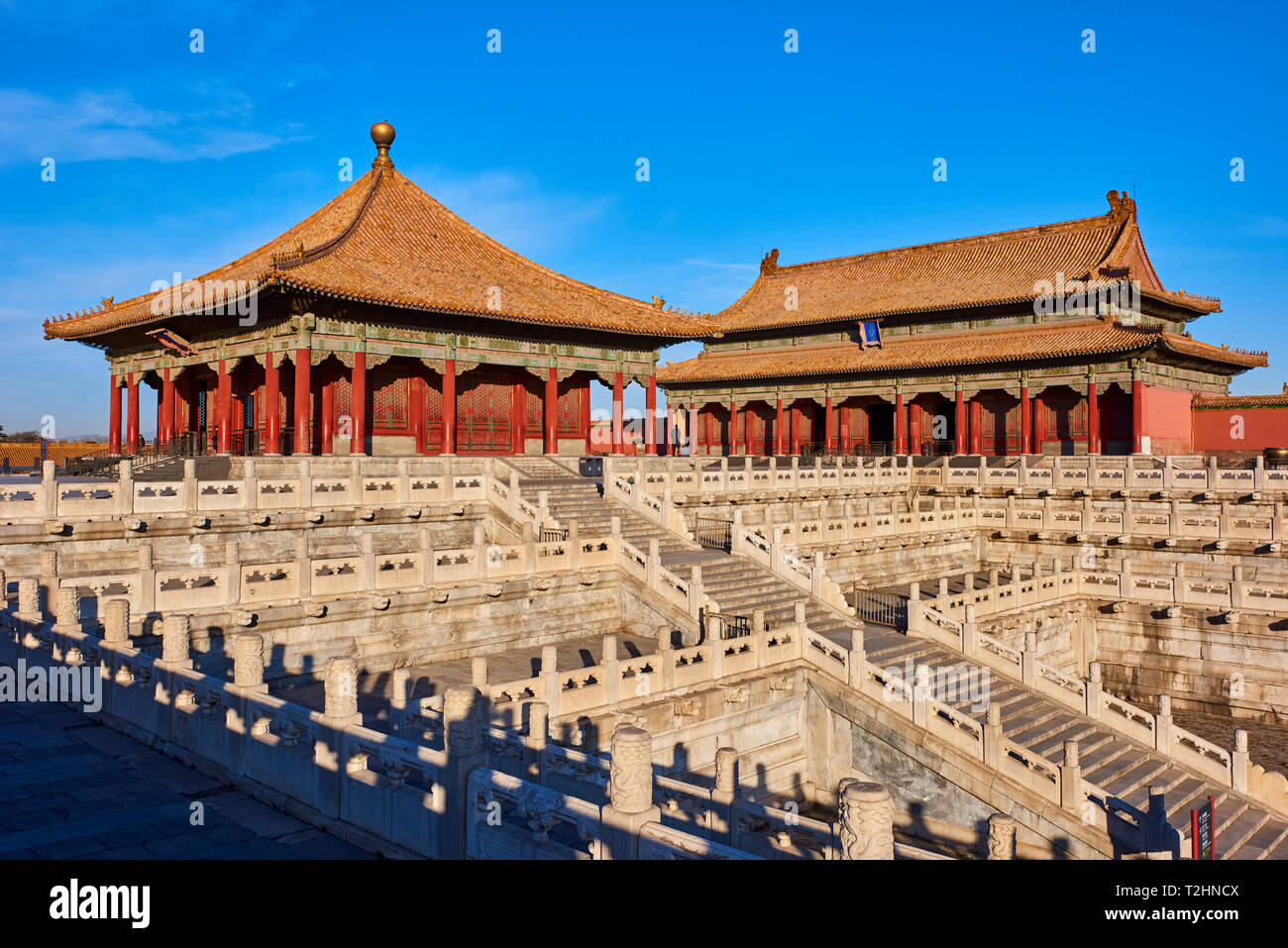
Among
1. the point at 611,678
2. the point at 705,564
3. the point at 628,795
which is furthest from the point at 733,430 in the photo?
the point at 628,795

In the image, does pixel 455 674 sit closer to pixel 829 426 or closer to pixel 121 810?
pixel 121 810

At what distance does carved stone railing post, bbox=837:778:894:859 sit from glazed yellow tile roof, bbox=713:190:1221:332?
36.9 meters

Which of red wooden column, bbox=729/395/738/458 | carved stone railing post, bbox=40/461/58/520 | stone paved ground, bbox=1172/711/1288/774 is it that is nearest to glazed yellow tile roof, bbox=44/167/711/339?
carved stone railing post, bbox=40/461/58/520

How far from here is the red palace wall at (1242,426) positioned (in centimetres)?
3566

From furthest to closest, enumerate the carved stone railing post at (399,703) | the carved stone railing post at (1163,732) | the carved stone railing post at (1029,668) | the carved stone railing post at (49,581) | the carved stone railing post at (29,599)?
the carved stone railing post at (1029,668), the carved stone railing post at (1163,732), the carved stone railing post at (49,581), the carved stone railing post at (29,599), the carved stone railing post at (399,703)

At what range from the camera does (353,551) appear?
1742 cm

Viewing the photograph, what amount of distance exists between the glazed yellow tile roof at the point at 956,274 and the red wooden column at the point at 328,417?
22.0m

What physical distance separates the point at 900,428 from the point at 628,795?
121 ft

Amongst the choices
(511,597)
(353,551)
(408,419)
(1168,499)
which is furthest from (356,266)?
(1168,499)

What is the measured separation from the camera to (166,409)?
29094 mm

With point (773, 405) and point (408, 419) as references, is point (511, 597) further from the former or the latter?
point (773, 405)


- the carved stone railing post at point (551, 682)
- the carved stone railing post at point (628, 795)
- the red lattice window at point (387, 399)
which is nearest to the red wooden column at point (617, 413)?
the red lattice window at point (387, 399)

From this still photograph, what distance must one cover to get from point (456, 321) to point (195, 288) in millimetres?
7637

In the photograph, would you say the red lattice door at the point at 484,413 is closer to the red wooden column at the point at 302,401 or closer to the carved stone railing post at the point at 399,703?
A: the red wooden column at the point at 302,401
